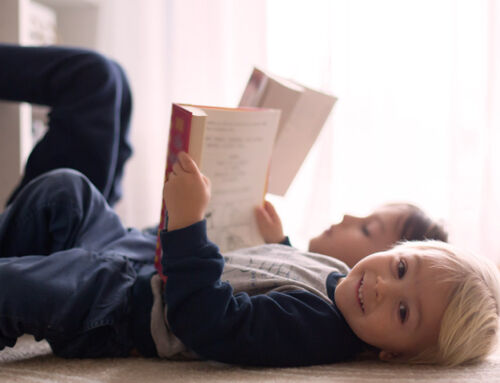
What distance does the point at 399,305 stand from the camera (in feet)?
2.15

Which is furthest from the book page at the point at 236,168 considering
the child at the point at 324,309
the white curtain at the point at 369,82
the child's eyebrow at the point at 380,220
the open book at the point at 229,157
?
the white curtain at the point at 369,82

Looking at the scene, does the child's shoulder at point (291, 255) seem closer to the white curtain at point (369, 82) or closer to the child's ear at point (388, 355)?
the child's ear at point (388, 355)

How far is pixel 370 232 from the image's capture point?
38.4 inches

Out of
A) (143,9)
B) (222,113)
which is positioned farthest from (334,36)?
(222,113)

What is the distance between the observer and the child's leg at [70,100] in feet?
3.61

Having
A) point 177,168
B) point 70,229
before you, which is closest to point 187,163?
point 177,168

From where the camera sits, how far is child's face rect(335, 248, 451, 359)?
65 cm

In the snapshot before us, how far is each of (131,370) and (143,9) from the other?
1.56m

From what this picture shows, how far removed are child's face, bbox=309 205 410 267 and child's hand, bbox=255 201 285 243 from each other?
96 mm

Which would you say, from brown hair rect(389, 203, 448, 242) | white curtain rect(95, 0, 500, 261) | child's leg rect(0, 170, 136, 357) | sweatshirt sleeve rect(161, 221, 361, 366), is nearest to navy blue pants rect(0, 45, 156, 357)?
child's leg rect(0, 170, 136, 357)

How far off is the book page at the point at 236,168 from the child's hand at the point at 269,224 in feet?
0.05

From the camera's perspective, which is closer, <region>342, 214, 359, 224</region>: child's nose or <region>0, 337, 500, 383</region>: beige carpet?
<region>0, 337, 500, 383</region>: beige carpet

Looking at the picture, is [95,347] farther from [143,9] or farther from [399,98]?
[143,9]

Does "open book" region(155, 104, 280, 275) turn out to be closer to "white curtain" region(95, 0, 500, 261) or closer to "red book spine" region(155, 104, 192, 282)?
"red book spine" region(155, 104, 192, 282)
